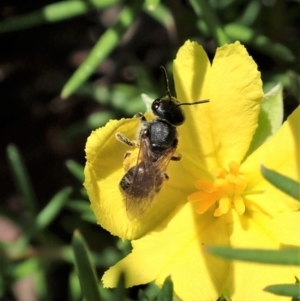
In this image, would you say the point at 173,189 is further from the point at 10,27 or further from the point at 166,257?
the point at 10,27

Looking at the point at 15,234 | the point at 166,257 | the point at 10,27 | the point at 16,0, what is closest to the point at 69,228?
the point at 15,234

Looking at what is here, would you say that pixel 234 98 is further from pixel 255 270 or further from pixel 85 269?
pixel 85 269

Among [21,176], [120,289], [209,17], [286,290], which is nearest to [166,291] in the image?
[120,289]

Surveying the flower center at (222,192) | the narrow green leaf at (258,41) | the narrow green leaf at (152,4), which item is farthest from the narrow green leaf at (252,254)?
the narrow green leaf at (258,41)

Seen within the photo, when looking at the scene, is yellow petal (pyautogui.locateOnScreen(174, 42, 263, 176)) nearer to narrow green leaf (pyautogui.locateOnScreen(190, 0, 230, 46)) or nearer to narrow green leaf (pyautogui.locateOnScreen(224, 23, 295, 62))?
narrow green leaf (pyautogui.locateOnScreen(190, 0, 230, 46))

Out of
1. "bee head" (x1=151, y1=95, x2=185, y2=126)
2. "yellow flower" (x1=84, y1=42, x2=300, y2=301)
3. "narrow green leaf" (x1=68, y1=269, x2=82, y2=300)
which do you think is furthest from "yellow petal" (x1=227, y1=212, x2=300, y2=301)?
"narrow green leaf" (x1=68, y1=269, x2=82, y2=300)

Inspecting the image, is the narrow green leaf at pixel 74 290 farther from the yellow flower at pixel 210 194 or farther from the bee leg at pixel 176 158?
the bee leg at pixel 176 158
